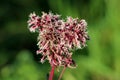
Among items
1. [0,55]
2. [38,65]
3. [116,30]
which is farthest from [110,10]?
[0,55]

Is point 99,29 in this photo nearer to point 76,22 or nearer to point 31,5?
point 31,5

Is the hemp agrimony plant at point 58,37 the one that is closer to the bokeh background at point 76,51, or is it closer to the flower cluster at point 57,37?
the flower cluster at point 57,37

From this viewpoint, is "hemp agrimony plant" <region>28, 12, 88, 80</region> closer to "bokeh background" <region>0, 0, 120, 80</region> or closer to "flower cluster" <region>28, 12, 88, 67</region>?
"flower cluster" <region>28, 12, 88, 67</region>

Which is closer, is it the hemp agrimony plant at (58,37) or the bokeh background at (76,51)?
the hemp agrimony plant at (58,37)

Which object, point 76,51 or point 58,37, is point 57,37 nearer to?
point 58,37

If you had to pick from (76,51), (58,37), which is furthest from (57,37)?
(76,51)

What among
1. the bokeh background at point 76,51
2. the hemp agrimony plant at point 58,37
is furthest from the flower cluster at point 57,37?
the bokeh background at point 76,51
